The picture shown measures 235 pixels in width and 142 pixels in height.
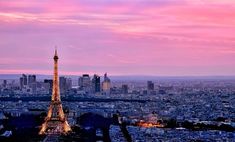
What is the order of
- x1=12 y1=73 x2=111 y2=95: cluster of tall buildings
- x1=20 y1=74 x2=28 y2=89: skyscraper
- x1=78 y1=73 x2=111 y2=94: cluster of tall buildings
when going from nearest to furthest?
x1=12 y1=73 x2=111 y2=95: cluster of tall buildings
x1=78 y1=73 x2=111 y2=94: cluster of tall buildings
x1=20 y1=74 x2=28 y2=89: skyscraper

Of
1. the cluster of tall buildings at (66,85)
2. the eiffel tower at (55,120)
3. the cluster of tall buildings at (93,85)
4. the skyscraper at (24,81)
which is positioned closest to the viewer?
the eiffel tower at (55,120)

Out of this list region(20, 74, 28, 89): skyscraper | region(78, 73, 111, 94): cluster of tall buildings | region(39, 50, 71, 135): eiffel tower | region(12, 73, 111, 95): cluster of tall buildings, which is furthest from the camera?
region(20, 74, 28, 89): skyscraper

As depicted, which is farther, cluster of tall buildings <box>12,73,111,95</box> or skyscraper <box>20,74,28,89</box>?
skyscraper <box>20,74,28,89</box>

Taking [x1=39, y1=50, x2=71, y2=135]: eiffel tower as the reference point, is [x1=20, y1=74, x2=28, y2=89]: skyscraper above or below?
above

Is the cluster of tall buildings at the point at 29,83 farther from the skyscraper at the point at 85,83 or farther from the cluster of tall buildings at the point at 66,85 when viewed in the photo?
the skyscraper at the point at 85,83

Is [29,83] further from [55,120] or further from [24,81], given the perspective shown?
[55,120]

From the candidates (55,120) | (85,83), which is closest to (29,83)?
(85,83)

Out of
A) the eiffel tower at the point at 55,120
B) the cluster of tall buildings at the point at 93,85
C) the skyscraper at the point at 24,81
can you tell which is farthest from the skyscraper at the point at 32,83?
the eiffel tower at the point at 55,120

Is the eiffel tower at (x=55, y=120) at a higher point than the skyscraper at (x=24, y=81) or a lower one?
lower

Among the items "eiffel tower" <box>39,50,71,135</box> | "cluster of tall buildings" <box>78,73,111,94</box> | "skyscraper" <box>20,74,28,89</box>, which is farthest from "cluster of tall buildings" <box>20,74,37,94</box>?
"eiffel tower" <box>39,50,71,135</box>

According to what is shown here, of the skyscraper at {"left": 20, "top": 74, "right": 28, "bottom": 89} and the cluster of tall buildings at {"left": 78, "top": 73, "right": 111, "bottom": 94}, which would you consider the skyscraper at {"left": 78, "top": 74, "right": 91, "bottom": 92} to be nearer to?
the cluster of tall buildings at {"left": 78, "top": 73, "right": 111, "bottom": 94}

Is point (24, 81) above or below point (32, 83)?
above

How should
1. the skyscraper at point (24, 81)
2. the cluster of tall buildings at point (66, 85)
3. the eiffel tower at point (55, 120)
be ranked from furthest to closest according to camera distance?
the skyscraper at point (24, 81) < the cluster of tall buildings at point (66, 85) < the eiffel tower at point (55, 120)
